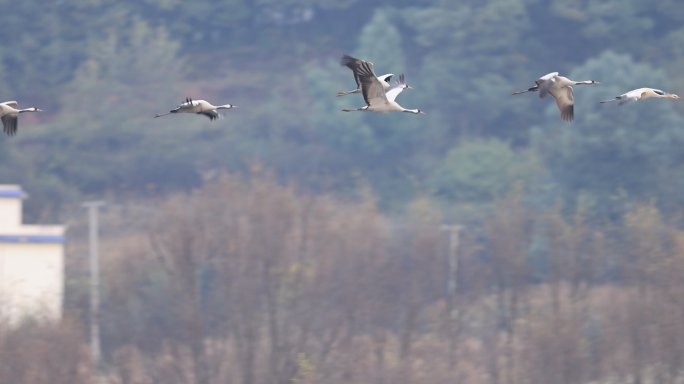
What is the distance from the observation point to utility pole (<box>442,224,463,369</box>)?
3538 cm

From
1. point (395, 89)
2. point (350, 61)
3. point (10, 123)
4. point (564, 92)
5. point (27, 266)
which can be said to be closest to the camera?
point (350, 61)

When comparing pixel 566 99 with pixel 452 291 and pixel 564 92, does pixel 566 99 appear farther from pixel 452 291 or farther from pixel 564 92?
pixel 452 291

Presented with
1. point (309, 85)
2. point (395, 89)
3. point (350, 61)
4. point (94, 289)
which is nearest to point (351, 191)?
point (309, 85)

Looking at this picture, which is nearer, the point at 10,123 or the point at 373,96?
the point at 10,123

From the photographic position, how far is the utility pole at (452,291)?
116 feet

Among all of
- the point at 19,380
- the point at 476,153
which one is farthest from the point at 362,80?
the point at 476,153

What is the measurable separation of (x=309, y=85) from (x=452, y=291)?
2589 cm

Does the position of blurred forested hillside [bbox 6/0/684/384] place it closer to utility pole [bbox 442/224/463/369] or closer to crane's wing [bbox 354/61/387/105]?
utility pole [bbox 442/224/463/369]

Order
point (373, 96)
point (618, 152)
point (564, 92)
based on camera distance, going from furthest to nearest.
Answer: point (618, 152)
point (564, 92)
point (373, 96)

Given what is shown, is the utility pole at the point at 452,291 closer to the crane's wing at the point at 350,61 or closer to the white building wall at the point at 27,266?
the white building wall at the point at 27,266

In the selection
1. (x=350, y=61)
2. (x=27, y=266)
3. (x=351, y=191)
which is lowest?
(x=27, y=266)

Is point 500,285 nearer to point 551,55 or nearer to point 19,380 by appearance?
point 19,380

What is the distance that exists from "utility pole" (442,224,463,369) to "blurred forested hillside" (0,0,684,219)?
10020 mm

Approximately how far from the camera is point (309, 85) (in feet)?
211
